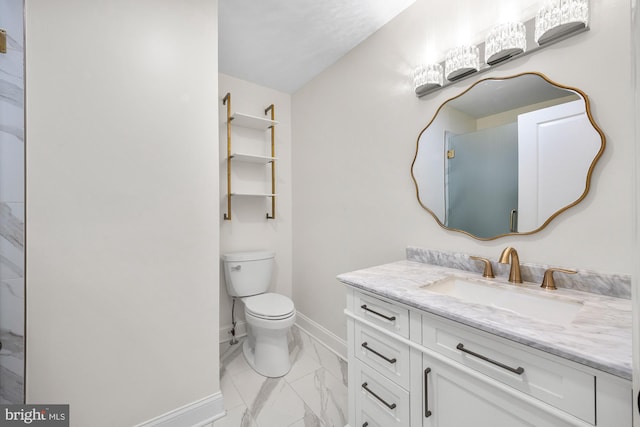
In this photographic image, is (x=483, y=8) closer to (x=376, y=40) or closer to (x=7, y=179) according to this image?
(x=376, y=40)

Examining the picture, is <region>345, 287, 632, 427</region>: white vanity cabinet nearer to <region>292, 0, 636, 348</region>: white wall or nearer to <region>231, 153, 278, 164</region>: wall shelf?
<region>292, 0, 636, 348</region>: white wall

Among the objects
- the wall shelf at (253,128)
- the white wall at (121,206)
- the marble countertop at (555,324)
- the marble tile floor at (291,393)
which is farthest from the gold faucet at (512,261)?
the wall shelf at (253,128)

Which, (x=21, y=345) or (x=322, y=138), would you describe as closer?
(x=21, y=345)

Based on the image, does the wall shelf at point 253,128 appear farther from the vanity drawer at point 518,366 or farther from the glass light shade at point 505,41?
the vanity drawer at point 518,366

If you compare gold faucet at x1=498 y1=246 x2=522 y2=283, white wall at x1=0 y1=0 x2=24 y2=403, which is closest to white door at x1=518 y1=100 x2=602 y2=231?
gold faucet at x1=498 y1=246 x2=522 y2=283

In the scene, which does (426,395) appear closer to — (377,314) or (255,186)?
(377,314)

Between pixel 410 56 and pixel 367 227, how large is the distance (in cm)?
113

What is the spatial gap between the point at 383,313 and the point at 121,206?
1.31 metres

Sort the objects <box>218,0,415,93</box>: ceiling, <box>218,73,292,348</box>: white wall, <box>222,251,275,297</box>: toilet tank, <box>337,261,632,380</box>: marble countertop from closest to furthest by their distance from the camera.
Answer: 1. <box>337,261,632,380</box>: marble countertop
2. <box>218,0,415,93</box>: ceiling
3. <box>222,251,275,297</box>: toilet tank
4. <box>218,73,292,348</box>: white wall

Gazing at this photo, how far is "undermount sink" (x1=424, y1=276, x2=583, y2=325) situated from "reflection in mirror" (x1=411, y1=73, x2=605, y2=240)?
264mm

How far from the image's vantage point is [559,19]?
3.18ft

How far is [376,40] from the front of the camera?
175cm

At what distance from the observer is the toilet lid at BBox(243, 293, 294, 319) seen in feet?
5.75

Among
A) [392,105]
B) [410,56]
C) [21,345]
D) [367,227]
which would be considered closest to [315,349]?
[367,227]
